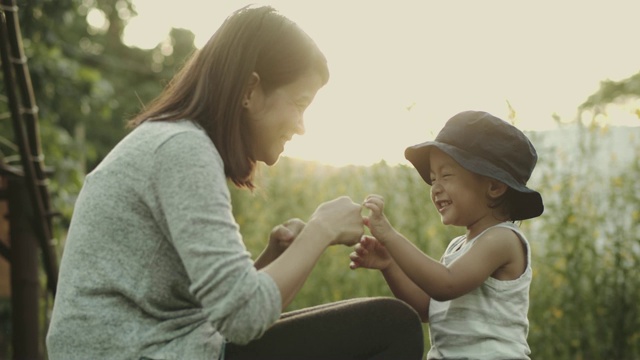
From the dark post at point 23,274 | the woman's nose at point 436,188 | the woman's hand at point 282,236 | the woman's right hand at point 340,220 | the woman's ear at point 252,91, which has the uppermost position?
the woman's ear at point 252,91

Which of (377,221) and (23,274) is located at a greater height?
(377,221)

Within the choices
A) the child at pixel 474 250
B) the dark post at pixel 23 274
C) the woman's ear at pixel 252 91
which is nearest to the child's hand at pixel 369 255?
the child at pixel 474 250

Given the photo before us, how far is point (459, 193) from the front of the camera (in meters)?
2.50

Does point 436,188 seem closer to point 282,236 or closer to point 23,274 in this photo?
point 282,236

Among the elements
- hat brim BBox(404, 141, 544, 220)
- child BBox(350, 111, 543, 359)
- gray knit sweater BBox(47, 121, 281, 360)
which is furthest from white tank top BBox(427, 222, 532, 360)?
gray knit sweater BBox(47, 121, 281, 360)

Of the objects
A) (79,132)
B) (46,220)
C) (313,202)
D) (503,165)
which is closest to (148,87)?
(79,132)

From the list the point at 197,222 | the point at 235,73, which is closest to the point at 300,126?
the point at 235,73

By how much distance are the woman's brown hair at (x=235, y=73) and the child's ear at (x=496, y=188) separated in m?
0.63

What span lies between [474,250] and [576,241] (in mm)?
1953

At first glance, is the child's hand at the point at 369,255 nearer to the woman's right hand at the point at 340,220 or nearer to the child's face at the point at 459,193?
the child's face at the point at 459,193

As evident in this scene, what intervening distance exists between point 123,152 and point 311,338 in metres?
0.67

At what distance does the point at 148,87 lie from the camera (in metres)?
19.9

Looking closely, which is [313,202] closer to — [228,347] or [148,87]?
[228,347]

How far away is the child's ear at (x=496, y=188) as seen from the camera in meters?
2.52
